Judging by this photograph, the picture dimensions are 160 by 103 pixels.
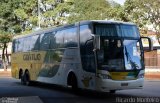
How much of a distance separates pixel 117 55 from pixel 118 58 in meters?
0.12

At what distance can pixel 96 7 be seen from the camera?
5366cm

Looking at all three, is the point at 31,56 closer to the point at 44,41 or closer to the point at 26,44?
the point at 26,44

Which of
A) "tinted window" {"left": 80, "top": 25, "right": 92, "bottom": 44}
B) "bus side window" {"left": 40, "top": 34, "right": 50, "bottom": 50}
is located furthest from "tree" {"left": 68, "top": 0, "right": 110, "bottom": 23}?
"tinted window" {"left": 80, "top": 25, "right": 92, "bottom": 44}

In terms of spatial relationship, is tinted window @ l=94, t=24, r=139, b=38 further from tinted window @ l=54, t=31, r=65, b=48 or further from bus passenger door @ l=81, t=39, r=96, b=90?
tinted window @ l=54, t=31, r=65, b=48

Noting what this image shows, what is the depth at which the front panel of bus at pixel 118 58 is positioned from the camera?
16.9 meters

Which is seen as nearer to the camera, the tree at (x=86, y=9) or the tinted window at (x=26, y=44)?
the tinted window at (x=26, y=44)

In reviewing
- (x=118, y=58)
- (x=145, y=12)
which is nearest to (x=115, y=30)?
(x=118, y=58)

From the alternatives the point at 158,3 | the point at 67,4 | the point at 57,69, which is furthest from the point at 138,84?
the point at 67,4

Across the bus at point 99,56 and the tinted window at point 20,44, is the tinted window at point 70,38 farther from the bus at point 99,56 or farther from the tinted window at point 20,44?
the tinted window at point 20,44

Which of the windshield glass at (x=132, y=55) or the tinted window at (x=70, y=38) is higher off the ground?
the tinted window at (x=70, y=38)

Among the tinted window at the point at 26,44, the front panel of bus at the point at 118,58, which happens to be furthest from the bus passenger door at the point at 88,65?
the tinted window at the point at 26,44

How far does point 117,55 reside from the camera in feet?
56.6

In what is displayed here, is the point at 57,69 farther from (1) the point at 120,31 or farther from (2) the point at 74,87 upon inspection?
(1) the point at 120,31

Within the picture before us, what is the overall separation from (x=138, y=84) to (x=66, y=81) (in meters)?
3.69
